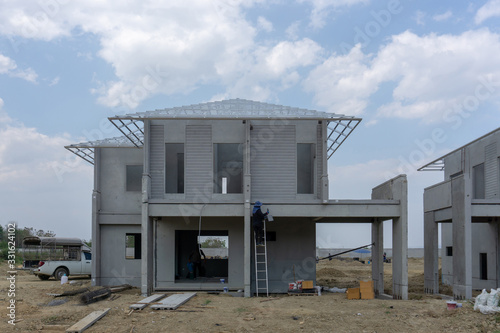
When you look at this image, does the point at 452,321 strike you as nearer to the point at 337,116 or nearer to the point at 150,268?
the point at 337,116

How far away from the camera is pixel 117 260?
21438 mm

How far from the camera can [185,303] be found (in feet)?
51.5

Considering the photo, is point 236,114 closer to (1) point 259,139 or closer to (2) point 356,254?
(1) point 259,139

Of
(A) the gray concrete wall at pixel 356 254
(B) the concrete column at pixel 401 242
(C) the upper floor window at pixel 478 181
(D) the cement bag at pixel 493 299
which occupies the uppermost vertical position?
(C) the upper floor window at pixel 478 181

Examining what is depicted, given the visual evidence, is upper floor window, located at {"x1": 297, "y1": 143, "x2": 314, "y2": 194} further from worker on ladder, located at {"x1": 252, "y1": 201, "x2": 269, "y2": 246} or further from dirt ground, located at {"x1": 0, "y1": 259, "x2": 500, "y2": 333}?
dirt ground, located at {"x1": 0, "y1": 259, "x2": 500, "y2": 333}

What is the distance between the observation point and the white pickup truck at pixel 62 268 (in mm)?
26109

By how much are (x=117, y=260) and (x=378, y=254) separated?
1111cm

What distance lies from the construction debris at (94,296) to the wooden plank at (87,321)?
207 centimetres

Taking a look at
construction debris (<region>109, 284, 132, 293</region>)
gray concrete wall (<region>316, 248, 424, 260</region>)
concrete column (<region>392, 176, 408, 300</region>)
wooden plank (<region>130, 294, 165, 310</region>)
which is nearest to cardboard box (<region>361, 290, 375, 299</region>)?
concrete column (<region>392, 176, 408, 300</region>)

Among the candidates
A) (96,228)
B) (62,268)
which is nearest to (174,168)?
(96,228)

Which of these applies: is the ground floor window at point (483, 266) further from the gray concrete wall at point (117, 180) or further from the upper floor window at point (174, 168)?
the gray concrete wall at point (117, 180)

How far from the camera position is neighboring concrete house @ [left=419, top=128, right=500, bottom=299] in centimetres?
1662

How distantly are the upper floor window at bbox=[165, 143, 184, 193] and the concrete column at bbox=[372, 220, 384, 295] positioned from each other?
8.23 metres

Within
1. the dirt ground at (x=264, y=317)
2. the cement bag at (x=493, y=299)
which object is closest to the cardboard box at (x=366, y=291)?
the dirt ground at (x=264, y=317)
